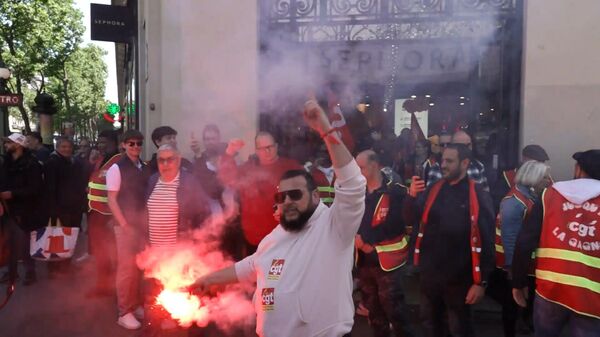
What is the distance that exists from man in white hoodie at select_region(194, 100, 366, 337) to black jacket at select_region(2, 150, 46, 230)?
4987 mm

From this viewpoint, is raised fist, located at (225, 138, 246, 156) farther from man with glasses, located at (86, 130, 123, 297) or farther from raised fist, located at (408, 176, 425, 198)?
raised fist, located at (408, 176, 425, 198)

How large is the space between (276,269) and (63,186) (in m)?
5.36

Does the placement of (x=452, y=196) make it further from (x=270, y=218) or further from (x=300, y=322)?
(x=300, y=322)

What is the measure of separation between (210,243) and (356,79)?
6.35ft

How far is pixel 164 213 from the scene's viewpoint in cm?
445

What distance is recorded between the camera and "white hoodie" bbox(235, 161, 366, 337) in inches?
89.7

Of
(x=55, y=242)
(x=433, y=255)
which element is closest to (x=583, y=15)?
(x=433, y=255)

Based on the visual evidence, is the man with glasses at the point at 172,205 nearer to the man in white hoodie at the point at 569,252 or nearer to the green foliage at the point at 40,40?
the man in white hoodie at the point at 569,252

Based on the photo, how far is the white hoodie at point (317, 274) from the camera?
7.47 feet

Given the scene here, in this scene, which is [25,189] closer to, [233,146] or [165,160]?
[165,160]

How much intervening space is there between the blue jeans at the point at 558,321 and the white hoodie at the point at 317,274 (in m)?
1.53

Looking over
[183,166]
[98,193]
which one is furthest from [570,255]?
[98,193]

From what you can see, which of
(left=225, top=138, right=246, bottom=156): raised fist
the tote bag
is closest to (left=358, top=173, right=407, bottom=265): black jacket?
(left=225, top=138, right=246, bottom=156): raised fist

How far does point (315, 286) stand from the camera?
7.62 ft
